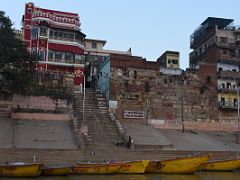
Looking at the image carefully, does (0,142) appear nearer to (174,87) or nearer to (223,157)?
(223,157)

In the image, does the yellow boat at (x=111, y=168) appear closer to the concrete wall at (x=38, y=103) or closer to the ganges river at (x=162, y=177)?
the ganges river at (x=162, y=177)

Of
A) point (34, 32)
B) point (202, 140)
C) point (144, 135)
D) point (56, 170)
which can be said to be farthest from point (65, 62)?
point (56, 170)

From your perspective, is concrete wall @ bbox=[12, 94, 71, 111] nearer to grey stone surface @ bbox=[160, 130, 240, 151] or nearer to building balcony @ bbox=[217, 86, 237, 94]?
grey stone surface @ bbox=[160, 130, 240, 151]

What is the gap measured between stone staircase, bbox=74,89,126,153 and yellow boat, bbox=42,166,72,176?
564 centimetres

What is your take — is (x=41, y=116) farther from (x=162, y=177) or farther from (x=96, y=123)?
(x=162, y=177)

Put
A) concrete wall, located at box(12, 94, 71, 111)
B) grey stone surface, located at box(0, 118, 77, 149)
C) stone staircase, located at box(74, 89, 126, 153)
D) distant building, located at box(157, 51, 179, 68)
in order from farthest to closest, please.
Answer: distant building, located at box(157, 51, 179, 68) < concrete wall, located at box(12, 94, 71, 111) < stone staircase, located at box(74, 89, 126, 153) < grey stone surface, located at box(0, 118, 77, 149)

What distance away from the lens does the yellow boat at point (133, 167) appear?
22.7m

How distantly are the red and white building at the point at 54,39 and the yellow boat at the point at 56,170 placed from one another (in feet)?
89.5

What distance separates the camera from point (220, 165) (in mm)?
25547

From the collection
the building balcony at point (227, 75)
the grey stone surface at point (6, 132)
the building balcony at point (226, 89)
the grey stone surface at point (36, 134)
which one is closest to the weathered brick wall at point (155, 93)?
the building balcony at point (226, 89)

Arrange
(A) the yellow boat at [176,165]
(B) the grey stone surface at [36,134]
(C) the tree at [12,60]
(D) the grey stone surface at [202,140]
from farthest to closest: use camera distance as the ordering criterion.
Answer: (C) the tree at [12,60] → (D) the grey stone surface at [202,140] → (B) the grey stone surface at [36,134] → (A) the yellow boat at [176,165]

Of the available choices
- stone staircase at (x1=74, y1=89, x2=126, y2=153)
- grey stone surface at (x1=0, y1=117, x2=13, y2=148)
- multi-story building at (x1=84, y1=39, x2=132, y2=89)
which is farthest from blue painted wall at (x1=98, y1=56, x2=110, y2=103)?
grey stone surface at (x1=0, y1=117, x2=13, y2=148)

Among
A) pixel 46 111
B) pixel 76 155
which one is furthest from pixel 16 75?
pixel 76 155

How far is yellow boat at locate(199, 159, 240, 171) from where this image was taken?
→ 25.4m
